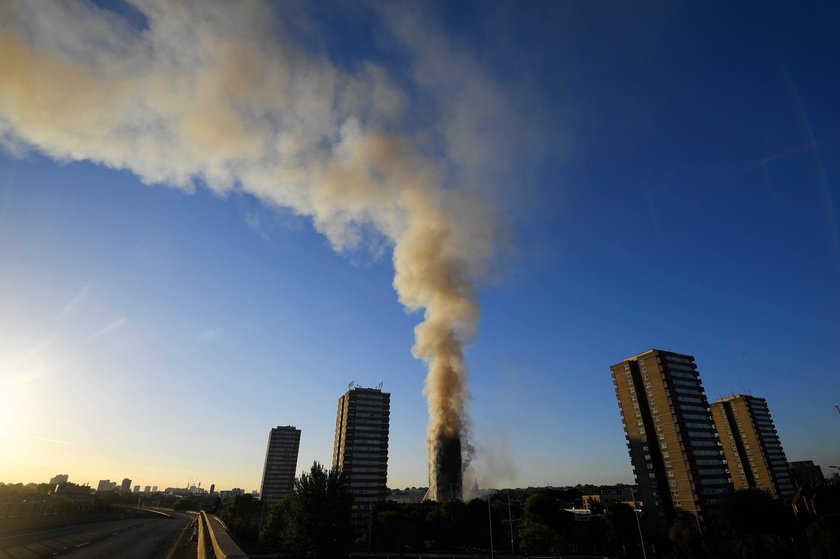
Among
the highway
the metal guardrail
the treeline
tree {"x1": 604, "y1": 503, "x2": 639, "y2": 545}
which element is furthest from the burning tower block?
the metal guardrail

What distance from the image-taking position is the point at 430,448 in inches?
5167

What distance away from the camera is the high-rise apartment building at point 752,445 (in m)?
146

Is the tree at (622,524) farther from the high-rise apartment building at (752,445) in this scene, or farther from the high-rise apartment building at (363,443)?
the high-rise apartment building at (752,445)

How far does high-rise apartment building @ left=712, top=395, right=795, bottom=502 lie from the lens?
5743 inches

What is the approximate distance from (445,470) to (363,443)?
30691 millimetres

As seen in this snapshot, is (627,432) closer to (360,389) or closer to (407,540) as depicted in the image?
(407,540)

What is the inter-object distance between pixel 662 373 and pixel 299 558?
370 ft

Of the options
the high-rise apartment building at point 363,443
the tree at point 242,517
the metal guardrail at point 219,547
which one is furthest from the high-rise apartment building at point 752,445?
the metal guardrail at point 219,547

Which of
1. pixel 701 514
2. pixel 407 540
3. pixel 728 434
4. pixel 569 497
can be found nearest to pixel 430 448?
pixel 407 540

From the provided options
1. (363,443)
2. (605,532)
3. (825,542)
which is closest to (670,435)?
(605,532)

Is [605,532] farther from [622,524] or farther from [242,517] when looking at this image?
[242,517]

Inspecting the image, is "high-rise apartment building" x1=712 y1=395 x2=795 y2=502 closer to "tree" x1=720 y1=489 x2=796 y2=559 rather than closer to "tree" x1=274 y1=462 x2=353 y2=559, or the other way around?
"tree" x1=720 y1=489 x2=796 y2=559

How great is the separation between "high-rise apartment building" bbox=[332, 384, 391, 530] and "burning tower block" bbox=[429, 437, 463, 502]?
19.0m

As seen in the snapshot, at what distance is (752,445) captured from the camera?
15225 centimetres
